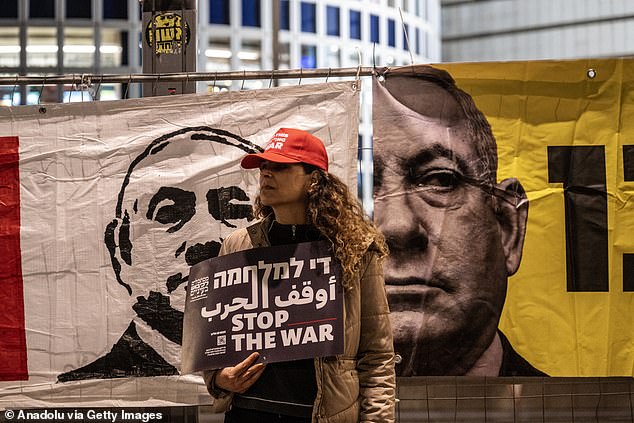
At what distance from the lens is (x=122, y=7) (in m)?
24.3

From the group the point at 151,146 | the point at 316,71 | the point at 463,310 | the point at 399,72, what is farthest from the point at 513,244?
the point at 151,146

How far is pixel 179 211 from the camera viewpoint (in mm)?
4438

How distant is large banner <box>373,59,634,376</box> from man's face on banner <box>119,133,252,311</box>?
2.72 ft

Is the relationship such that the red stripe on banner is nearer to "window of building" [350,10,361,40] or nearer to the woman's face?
the woman's face

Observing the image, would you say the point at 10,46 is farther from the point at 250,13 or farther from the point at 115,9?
the point at 250,13

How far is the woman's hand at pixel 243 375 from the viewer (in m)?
2.86

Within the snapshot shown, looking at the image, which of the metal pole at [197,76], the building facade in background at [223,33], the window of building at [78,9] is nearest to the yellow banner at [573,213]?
the metal pole at [197,76]

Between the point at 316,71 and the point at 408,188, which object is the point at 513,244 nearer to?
the point at 408,188

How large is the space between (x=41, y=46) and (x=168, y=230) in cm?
2199

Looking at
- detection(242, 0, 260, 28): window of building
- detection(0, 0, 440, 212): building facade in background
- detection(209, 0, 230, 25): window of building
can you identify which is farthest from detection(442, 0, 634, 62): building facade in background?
detection(209, 0, 230, 25): window of building

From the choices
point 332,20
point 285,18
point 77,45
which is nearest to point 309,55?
point 285,18

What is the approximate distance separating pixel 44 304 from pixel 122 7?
21.0 meters

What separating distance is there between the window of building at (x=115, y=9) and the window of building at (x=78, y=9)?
582 millimetres

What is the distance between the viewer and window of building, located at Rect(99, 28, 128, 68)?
2442cm
